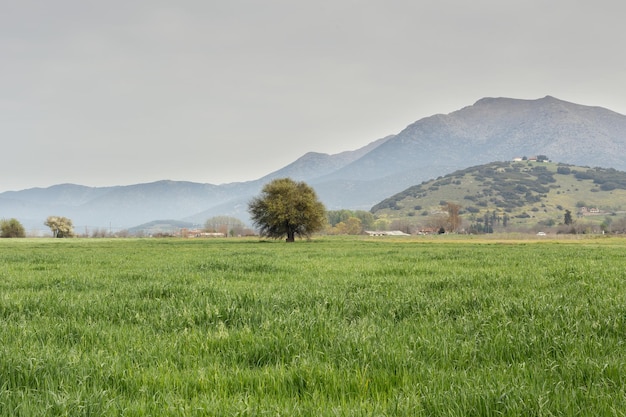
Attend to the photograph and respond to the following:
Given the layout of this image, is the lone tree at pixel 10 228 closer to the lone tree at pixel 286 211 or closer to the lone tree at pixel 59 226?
the lone tree at pixel 59 226

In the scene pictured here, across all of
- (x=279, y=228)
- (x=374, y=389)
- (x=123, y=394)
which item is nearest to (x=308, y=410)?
(x=374, y=389)

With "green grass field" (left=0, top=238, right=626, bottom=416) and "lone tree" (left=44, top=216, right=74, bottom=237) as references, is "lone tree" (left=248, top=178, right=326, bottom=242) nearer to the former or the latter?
"green grass field" (left=0, top=238, right=626, bottom=416)

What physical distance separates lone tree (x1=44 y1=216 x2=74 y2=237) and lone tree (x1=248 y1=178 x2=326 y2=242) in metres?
105

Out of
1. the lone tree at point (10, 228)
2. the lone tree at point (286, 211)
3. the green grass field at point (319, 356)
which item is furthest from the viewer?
the lone tree at point (10, 228)

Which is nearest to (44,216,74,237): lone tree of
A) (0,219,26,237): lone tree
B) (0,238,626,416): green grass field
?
(0,219,26,237): lone tree

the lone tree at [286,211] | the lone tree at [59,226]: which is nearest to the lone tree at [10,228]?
the lone tree at [59,226]

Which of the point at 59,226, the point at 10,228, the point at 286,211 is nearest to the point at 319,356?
the point at 286,211

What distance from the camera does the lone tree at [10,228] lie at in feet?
441

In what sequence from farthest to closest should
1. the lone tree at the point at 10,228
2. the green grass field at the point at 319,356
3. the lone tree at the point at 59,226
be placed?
the lone tree at the point at 59,226, the lone tree at the point at 10,228, the green grass field at the point at 319,356

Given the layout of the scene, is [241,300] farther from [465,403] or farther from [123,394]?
[465,403]

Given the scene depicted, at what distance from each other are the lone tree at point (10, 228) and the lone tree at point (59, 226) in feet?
26.5

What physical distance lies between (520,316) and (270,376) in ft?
14.3

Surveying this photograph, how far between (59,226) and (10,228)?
14.1m

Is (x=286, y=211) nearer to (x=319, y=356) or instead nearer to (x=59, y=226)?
(x=319, y=356)
